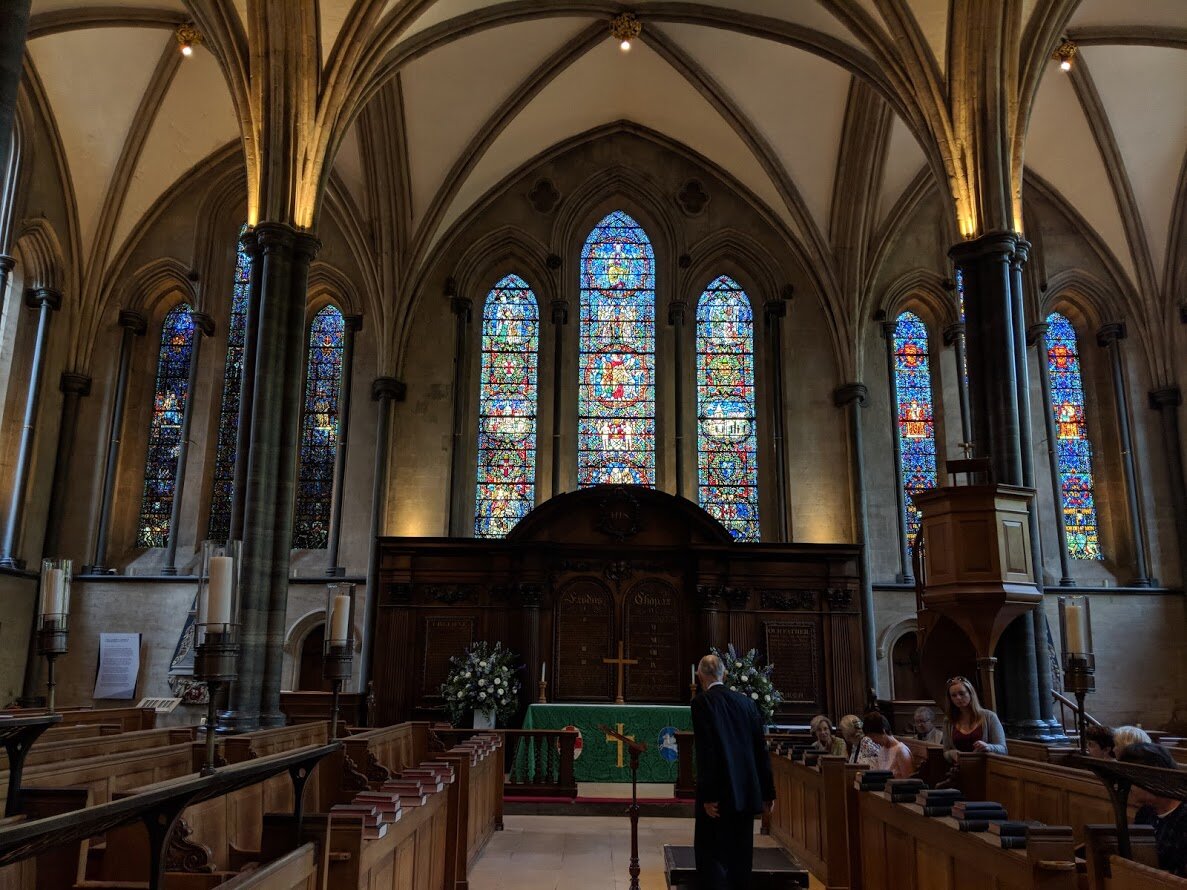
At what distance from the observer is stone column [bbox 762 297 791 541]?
16828 mm

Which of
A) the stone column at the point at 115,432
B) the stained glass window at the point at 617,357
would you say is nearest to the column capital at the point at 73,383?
the stone column at the point at 115,432

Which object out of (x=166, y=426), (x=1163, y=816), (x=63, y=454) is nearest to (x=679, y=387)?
(x=166, y=426)

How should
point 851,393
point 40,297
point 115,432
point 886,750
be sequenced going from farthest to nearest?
point 851,393 < point 115,432 < point 40,297 < point 886,750

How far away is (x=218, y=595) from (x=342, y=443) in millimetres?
12870

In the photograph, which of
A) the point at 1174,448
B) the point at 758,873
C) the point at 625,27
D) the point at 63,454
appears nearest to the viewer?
the point at 758,873

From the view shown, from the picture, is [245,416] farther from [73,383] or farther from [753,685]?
[73,383]

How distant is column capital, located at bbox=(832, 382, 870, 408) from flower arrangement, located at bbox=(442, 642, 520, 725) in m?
7.41

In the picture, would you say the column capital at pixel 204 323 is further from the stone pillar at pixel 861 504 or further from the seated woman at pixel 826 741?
the seated woman at pixel 826 741

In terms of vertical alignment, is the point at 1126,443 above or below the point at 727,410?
below

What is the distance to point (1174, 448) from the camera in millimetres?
16891

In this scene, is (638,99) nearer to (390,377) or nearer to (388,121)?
(388,121)

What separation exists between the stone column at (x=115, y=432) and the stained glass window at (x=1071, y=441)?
15928mm

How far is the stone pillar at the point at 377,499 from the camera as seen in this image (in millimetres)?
15195

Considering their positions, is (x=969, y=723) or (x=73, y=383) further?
(x=73, y=383)
